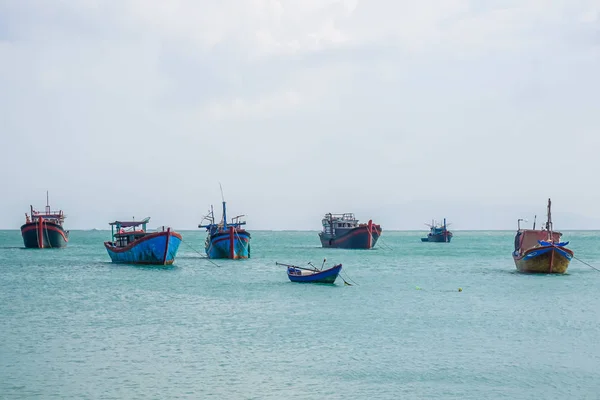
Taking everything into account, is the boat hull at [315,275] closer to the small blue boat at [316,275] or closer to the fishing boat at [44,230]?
the small blue boat at [316,275]

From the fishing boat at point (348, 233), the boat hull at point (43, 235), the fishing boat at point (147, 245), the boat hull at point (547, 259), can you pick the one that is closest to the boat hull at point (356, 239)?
the fishing boat at point (348, 233)

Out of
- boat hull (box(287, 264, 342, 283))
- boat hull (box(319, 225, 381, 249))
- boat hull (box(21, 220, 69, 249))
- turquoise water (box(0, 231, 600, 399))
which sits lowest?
turquoise water (box(0, 231, 600, 399))

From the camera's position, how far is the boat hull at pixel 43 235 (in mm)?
129750

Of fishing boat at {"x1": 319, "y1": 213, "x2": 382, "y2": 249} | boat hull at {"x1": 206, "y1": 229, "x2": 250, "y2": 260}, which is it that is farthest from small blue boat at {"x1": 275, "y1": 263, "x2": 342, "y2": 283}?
Answer: fishing boat at {"x1": 319, "y1": 213, "x2": 382, "y2": 249}

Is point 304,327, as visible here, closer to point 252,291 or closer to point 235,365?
point 235,365

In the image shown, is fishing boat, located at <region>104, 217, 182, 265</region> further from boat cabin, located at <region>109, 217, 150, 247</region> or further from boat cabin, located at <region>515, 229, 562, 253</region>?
boat cabin, located at <region>515, 229, 562, 253</region>

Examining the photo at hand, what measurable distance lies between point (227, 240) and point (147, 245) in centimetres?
1379

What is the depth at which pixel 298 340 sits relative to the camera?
3678cm

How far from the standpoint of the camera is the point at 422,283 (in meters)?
67.9

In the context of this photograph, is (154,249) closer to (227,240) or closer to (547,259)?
(227,240)

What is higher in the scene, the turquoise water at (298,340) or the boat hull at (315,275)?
the boat hull at (315,275)

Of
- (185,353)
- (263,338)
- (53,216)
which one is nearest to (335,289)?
(263,338)

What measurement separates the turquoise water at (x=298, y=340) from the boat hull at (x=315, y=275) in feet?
2.77

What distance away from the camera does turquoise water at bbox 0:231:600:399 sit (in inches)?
1092
